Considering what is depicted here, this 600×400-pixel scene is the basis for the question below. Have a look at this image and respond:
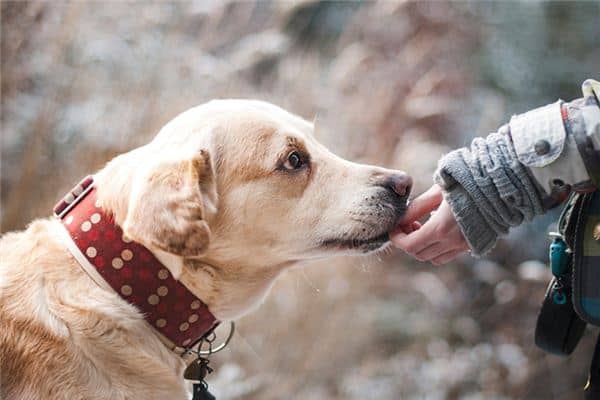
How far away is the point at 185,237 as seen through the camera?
1379mm

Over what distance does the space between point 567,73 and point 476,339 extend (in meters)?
1.36

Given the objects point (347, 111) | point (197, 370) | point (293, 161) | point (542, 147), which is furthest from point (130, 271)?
point (347, 111)

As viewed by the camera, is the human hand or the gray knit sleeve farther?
the human hand

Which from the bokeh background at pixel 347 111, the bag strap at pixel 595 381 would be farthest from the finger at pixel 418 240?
the bokeh background at pixel 347 111

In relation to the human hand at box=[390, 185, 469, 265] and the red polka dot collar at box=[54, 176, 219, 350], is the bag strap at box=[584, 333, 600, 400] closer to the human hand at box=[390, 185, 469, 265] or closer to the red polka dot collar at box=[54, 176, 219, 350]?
the human hand at box=[390, 185, 469, 265]

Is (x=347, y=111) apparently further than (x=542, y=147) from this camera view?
Yes

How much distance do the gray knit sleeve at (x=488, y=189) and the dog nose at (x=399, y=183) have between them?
0.21 meters

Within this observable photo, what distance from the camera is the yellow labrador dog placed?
1.39 m

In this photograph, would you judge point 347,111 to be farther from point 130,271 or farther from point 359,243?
point 130,271

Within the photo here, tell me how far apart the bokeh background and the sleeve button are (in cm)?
185

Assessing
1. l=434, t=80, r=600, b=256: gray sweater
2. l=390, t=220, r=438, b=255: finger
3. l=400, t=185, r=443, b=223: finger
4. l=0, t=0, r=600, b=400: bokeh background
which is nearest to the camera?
l=434, t=80, r=600, b=256: gray sweater

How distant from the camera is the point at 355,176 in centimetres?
169

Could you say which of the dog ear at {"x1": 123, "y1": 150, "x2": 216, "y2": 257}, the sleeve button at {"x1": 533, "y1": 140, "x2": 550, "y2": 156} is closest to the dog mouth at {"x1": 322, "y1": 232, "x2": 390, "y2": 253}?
the dog ear at {"x1": 123, "y1": 150, "x2": 216, "y2": 257}

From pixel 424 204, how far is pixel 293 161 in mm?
346
